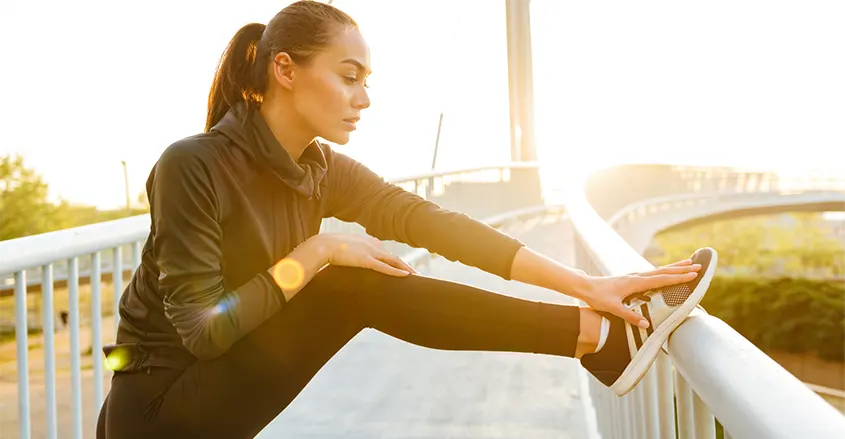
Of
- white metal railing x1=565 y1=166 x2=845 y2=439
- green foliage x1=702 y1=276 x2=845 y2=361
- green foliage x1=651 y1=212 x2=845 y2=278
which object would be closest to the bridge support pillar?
white metal railing x1=565 y1=166 x2=845 y2=439

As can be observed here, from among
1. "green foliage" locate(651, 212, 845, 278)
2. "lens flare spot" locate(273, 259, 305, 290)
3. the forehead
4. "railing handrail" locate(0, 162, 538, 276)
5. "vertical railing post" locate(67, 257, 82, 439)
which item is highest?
the forehead

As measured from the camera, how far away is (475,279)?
645 cm

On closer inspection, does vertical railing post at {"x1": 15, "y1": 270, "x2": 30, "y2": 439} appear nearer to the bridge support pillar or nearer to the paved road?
the paved road

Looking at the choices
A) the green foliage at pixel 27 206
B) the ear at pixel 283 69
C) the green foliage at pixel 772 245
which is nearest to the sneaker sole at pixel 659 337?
the ear at pixel 283 69

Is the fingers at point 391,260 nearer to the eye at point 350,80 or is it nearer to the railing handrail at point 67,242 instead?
the eye at point 350,80

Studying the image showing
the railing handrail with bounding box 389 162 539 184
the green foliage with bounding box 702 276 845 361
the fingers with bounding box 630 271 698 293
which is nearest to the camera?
the fingers with bounding box 630 271 698 293

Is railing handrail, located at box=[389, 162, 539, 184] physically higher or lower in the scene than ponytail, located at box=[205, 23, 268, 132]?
lower

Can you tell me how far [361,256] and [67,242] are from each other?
25.0 inches

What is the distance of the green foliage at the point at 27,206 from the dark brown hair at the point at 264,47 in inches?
1610

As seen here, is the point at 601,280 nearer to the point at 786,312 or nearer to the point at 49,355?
the point at 49,355

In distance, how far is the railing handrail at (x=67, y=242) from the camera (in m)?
1.61

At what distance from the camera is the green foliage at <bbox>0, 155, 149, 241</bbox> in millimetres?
40719

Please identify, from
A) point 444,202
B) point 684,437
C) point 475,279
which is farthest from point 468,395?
point 444,202

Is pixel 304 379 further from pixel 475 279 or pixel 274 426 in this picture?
pixel 475 279
